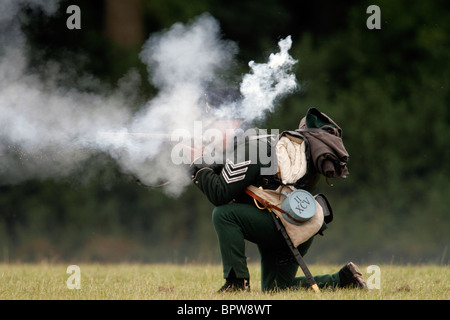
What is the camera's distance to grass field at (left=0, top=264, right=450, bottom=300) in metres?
3.46

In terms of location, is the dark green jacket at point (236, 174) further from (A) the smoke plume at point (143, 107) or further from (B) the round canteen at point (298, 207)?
(A) the smoke plume at point (143, 107)

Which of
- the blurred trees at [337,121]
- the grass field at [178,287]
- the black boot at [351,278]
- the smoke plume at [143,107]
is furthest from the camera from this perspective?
the blurred trees at [337,121]

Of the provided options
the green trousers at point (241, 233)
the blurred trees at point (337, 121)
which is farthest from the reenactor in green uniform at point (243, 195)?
the blurred trees at point (337, 121)

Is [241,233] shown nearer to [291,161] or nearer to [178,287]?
[291,161]

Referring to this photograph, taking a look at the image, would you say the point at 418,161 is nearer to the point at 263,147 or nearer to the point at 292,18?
the point at 292,18

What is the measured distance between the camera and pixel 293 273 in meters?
3.88

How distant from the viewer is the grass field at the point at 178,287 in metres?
3.46

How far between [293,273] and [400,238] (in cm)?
499

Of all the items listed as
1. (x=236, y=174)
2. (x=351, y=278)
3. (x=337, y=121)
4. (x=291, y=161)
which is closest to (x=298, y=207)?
(x=291, y=161)

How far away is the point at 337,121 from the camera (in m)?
9.23

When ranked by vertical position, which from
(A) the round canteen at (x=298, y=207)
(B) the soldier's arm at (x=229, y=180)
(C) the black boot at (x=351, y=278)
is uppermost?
(B) the soldier's arm at (x=229, y=180)

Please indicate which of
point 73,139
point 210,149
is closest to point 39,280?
point 73,139

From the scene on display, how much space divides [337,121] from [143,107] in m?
4.58

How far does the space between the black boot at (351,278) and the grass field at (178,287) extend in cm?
8
